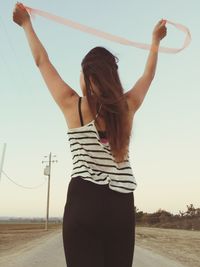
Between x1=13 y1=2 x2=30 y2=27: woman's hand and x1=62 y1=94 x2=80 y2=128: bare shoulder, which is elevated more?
x1=13 y1=2 x2=30 y2=27: woman's hand

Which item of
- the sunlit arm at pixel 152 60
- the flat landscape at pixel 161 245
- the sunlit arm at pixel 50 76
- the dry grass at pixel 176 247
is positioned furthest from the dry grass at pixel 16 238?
the sunlit arm at pixel 50 76

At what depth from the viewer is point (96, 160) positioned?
1.98 metres

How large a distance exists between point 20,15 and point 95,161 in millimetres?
1031

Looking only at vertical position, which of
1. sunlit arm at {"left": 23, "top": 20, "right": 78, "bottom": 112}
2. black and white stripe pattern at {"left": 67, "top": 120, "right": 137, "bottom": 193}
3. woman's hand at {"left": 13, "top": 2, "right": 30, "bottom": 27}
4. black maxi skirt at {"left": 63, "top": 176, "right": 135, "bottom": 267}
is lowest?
black maxi skirt at {"left": 63, "top": 176, "right": 135, "bottom": 267}

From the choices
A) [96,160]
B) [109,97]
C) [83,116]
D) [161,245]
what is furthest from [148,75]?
[161,245]

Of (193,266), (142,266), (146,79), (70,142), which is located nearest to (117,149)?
(70,142)

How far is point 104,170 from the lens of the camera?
1.96 m

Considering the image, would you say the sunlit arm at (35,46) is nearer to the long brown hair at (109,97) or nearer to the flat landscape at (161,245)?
the long brown hair at (109,97)

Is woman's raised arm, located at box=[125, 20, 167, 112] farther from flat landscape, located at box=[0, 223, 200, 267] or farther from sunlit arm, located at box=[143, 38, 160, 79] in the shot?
flat landscape, located at box=[0, 223, 200, 267]

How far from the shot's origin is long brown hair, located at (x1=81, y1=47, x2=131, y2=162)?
2.00 metres

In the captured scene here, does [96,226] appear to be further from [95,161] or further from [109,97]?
[109,97]

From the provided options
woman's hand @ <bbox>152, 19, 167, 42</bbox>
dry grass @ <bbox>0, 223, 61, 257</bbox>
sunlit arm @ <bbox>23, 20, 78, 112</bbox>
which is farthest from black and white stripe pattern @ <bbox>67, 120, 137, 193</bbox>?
dry grass @ <bbox>0, 223, 61, 257</bbox>

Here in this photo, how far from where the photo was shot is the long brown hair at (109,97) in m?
2.00

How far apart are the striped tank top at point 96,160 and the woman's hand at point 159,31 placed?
91cm
